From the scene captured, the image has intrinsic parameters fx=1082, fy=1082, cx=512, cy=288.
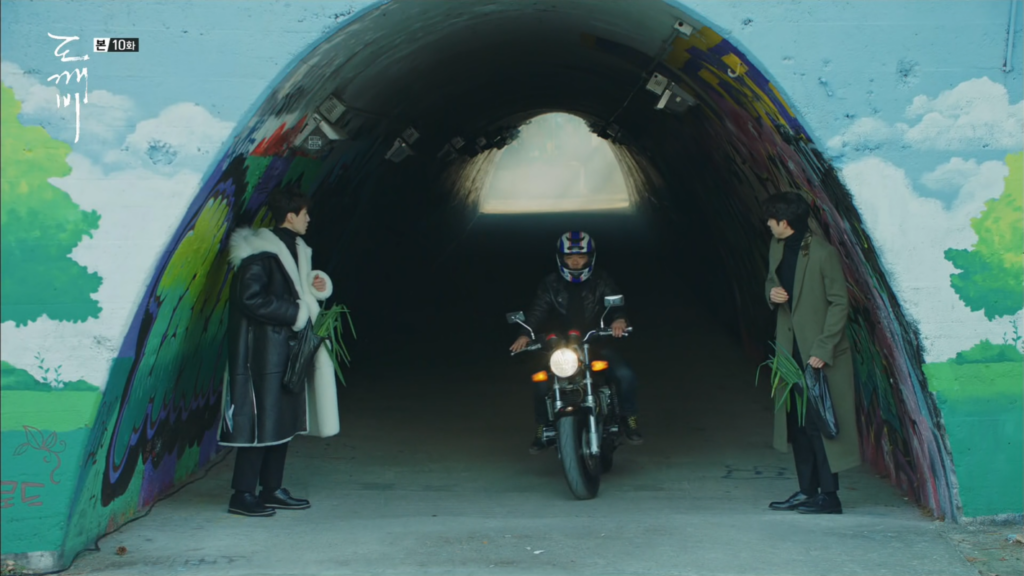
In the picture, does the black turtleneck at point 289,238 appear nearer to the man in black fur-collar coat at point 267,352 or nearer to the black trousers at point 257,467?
the man in black fur-collar coat at point 267,352

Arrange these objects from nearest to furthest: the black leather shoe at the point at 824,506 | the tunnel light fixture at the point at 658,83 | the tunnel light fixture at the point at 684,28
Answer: the tunnel light fixture at the point at 684,28
the black leather shoe at the point at 824,506
the tunnel light fixture at the point at 658,83

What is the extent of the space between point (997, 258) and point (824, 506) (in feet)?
5.64

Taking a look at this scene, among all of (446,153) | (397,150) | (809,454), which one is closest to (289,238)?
(809,454)

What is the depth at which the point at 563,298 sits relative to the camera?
23.9ft

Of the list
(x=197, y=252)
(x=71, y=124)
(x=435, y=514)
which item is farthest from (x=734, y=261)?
(x=71, y=124)

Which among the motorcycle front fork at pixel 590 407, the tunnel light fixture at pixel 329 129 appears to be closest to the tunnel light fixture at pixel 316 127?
the tunnel light fixture at pixel 329 129

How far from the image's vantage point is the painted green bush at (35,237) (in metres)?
5.54

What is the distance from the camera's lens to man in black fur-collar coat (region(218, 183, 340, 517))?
6180 mm

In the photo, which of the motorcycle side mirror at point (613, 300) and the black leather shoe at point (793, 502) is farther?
the motorcycle side mirror at point (613, 300)

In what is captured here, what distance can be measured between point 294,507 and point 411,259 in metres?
10.1

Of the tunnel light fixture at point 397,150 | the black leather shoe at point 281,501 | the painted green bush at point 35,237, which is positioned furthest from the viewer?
the tunnel light fixture at point 397,150

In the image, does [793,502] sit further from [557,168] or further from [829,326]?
[557,168]

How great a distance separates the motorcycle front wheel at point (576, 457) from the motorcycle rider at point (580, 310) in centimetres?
45

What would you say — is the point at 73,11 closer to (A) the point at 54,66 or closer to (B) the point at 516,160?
(A) the point at 54,66
